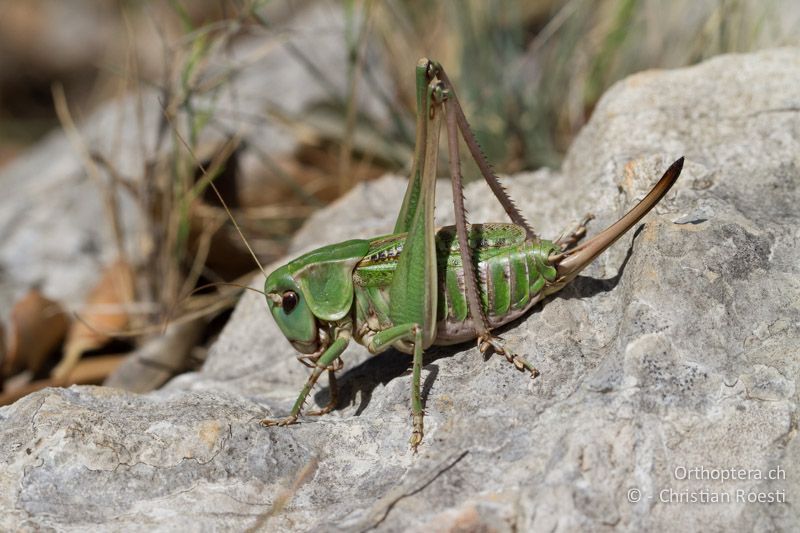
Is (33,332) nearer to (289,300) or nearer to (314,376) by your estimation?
(289,300)

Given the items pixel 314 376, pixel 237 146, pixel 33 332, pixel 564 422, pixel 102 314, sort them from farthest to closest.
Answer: pixel 237 146, pixel 102 314, pixel 33 332, pixel 314 376, pixel 564 422

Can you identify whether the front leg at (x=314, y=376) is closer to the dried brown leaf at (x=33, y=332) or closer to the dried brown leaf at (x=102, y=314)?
the dried brown leaf at (x=102, y=314)

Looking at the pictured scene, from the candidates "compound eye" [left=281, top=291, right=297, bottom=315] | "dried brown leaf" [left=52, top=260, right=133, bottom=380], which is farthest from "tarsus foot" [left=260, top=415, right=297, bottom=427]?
"dried brown leaf" [left=52, top=260, right=133, bottom=380]

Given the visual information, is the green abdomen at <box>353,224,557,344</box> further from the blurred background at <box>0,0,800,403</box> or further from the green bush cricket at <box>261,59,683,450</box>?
the blurred background at <box>0,0,800,403</box>

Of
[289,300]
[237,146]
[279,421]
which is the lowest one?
[279,421]

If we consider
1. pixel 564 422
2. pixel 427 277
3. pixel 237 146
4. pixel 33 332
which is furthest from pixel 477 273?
pixel 237 146

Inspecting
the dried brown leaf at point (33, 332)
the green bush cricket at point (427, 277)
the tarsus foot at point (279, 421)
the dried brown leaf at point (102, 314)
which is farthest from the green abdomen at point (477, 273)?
the dried brown leaf at point (33, 332)
